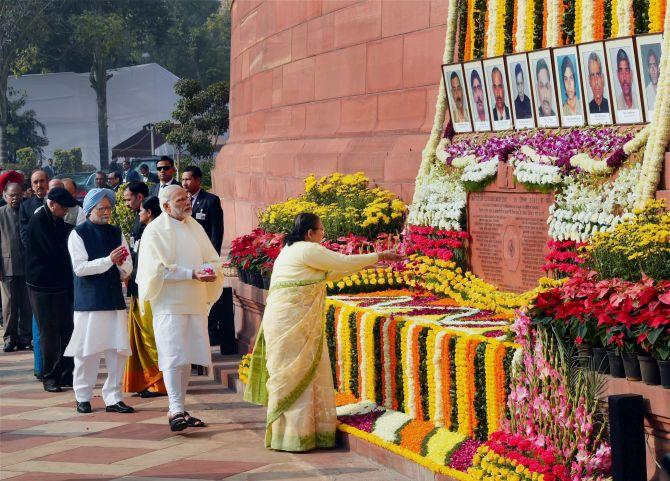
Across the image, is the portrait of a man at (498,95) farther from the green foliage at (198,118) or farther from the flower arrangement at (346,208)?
the green foliage at (198,118)

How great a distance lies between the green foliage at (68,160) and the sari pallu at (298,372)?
47.2 metres

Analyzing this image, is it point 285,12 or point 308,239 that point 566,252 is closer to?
point 308,239

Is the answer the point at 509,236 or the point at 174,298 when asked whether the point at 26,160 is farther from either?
the point at 174,298

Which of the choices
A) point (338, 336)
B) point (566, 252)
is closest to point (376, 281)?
point (338, 336)

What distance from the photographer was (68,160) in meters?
55.1

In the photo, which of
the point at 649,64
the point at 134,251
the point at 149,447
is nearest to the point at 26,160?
the point at 134,251

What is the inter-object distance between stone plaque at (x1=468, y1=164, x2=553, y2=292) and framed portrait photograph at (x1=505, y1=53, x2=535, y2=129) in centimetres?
51

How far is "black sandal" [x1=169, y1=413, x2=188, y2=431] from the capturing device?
9.06 metres

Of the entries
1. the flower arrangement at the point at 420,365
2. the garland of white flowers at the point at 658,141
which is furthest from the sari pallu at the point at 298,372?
the garland of white flowers at the point at 658,141

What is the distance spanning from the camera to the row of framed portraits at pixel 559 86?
348 inches

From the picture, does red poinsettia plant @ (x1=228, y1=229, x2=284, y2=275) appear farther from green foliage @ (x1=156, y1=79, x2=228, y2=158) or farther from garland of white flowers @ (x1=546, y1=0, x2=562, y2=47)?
green foliage @ (x1=156, y1=79, x2=228, y2=158)

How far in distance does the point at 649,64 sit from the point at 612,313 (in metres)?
2.96

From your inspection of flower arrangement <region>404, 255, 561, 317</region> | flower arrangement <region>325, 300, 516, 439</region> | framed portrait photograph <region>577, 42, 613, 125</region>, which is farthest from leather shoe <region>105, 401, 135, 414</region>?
framed portrait photograph <region>577, 42, 613, 125</region>

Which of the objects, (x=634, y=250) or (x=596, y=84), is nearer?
(x=634, y=250)
